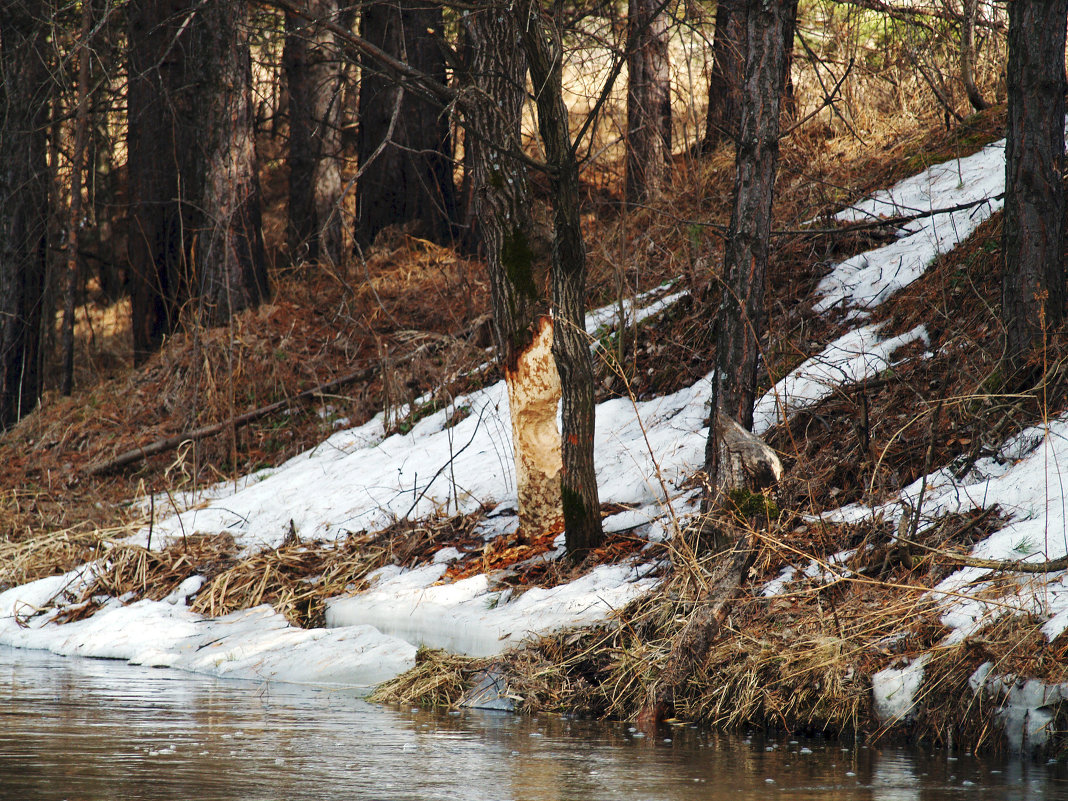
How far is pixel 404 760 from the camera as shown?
3885 mm

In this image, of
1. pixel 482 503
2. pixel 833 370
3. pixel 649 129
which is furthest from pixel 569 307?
pixel 649 129

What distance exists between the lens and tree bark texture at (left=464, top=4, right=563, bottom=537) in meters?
6.50

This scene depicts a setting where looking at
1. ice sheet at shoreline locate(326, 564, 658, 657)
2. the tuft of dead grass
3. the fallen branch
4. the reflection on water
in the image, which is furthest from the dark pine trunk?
the fallen branch

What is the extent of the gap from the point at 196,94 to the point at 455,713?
10.2 metres

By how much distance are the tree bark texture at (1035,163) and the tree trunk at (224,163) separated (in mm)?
8739

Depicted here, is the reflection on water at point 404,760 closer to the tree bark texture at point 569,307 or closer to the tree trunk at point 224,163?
the tree bark texture at point 569,307

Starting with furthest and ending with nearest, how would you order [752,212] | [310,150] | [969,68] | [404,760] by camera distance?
[310,150], [969,68], [752,212], [404,760]

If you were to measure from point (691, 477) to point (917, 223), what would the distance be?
3359mm

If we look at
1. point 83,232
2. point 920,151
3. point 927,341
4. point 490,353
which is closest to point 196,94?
point 490,353

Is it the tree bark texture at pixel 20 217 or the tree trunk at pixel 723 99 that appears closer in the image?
the tree trunk at pixel 723 99

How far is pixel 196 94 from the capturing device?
13.2 meters

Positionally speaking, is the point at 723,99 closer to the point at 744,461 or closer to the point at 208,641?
the point at 744,461

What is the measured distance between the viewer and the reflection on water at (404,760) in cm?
342

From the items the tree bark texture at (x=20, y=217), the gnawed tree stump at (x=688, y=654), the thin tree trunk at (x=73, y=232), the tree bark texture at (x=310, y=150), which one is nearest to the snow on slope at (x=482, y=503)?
the gnawed tree stump at (x=688, y=654)
